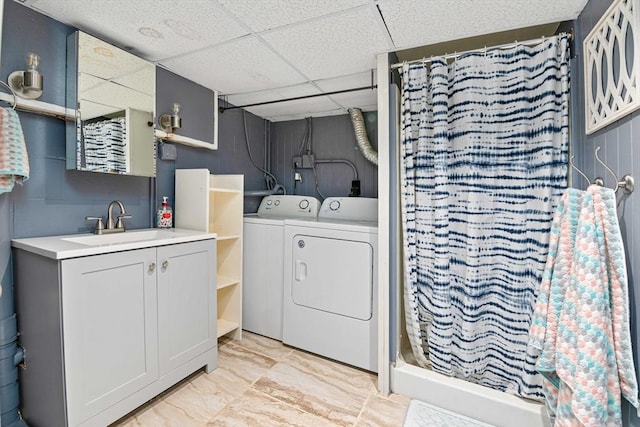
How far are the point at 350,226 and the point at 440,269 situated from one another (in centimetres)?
65

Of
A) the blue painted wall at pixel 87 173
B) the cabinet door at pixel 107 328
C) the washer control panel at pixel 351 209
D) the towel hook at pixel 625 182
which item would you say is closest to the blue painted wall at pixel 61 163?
the blue painted wall at pixel 87 173

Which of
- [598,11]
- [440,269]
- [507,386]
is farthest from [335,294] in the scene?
[598,11]

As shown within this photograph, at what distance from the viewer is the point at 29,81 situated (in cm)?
146

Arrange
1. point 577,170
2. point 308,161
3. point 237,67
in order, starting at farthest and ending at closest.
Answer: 1. point 308,161
2. point 237,67
3. point 577,170

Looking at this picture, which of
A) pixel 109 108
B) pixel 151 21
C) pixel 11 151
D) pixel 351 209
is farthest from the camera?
pixel 351 209

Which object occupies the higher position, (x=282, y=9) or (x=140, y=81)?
(x=282, y=9)

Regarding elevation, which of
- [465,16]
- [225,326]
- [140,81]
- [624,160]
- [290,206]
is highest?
[465,16]

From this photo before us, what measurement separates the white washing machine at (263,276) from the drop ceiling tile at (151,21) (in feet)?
4.49

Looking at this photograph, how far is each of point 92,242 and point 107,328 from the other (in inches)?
21.7

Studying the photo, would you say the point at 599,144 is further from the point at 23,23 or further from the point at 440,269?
the point at 23,23

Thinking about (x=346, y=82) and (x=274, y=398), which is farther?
(x=346, y=82)

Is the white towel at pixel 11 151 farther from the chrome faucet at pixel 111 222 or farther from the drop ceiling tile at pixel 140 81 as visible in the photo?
Result: the drop ceiling tile at pixel 140 81

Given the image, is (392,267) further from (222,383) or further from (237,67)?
(237,67)

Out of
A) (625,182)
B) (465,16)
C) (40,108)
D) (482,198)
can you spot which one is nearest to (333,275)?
(482,198)
